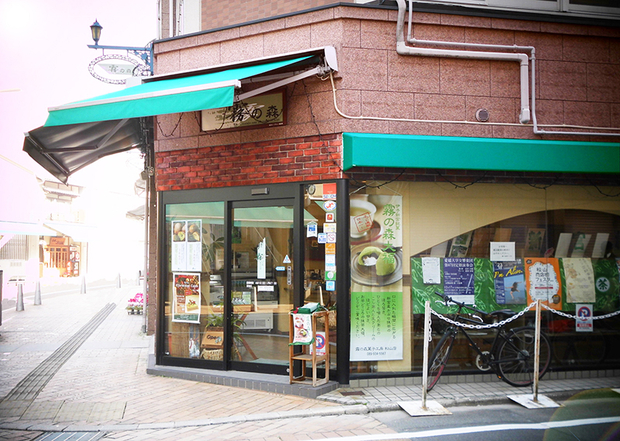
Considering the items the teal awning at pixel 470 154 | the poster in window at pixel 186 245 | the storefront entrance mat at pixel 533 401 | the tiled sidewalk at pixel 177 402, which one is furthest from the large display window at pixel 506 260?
the poster in window at pixel 186 245

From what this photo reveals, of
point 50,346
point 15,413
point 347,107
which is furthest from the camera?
point 50,346

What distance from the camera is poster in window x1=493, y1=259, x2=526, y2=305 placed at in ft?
26.7

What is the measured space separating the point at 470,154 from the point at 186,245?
4757 mm

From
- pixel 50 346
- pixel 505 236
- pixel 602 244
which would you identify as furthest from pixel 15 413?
pixel 602 244

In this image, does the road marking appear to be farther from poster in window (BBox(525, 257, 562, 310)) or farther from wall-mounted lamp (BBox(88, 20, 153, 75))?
wall-mounted lamp (BBox(88, 20, 153, 75))

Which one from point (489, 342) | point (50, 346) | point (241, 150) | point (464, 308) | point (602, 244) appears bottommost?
point (50, 346)

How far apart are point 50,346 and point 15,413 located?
→ 5.70 meters

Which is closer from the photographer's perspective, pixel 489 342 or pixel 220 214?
pixel 489 342

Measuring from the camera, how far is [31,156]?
376 inches

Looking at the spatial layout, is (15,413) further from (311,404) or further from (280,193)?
(280,193)

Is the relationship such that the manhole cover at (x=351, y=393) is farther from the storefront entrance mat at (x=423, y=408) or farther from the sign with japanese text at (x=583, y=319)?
the sign with japanese text at (x=583, y=319)

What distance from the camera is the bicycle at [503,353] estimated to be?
7379 millimetres

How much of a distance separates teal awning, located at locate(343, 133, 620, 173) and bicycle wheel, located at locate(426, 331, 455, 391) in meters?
2.40

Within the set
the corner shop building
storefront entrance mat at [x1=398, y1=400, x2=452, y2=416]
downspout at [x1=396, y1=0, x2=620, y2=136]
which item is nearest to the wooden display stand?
the corner shop building
